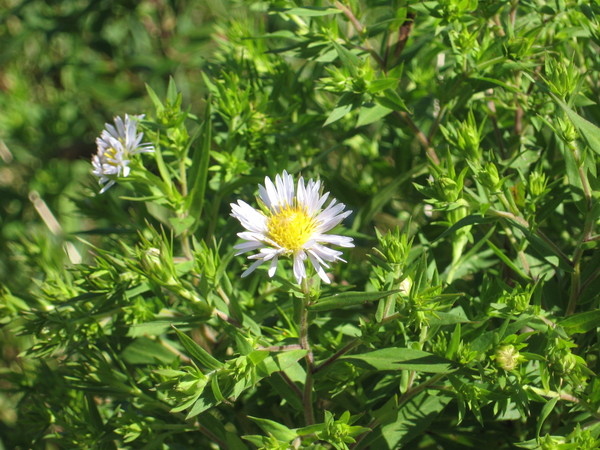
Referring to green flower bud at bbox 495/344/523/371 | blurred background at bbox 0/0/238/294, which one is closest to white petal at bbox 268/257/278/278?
green flower bud at bbox 495/344/523/371

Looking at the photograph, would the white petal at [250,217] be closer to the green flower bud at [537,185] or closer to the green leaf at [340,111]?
the green leaf at [340,111]

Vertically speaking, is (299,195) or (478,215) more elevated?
(299,195)

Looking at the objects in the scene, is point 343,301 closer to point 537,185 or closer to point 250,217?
point 250,217

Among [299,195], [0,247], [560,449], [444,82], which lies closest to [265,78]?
[444,82]

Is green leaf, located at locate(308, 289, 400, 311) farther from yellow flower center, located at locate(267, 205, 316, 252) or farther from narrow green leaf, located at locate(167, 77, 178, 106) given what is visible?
narrow green leaf, located at locate(167, 77, 178, 106)

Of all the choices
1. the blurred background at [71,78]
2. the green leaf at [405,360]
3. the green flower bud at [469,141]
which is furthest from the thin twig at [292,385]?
the blurred background at [71,78]

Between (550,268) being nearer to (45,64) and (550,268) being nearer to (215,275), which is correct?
(215,275)
